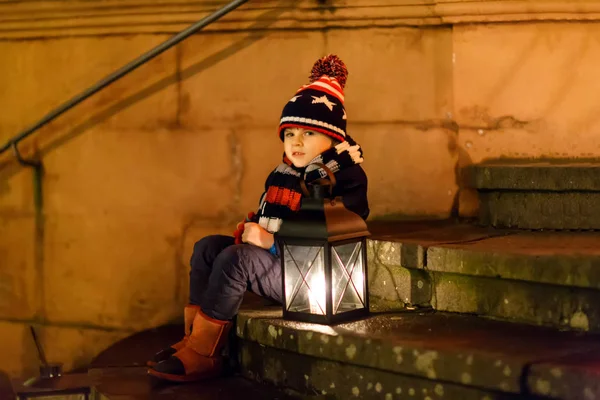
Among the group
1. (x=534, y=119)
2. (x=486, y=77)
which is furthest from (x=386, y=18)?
(x=534, y=119)

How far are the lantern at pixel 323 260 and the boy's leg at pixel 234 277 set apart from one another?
0.48 ft

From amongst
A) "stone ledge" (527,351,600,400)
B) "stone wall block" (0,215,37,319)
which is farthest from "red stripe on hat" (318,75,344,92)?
"stone wall block" (0,215,37,319)

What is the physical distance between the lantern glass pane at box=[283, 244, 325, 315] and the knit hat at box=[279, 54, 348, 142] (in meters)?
0.49

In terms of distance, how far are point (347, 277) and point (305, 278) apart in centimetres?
14

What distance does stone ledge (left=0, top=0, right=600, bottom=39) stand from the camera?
11.9 feet

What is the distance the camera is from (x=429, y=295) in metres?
3.02

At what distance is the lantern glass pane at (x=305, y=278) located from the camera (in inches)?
112

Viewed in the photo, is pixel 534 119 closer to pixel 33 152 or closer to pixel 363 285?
pixel 363 285

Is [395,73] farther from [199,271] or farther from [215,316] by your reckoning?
[215,316]

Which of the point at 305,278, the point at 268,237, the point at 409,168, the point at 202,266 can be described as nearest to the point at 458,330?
the point at 305,278

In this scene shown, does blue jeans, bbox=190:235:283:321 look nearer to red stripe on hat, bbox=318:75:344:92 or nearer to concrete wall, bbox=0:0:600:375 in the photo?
red stripe on hat, bbox=318:75:344:92

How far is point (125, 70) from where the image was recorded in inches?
147

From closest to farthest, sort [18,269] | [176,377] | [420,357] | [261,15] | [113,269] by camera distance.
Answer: [420,357] < [176,377] < [261,15] < [113,269] < [18,269]

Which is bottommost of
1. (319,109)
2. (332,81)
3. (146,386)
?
(146,386)
